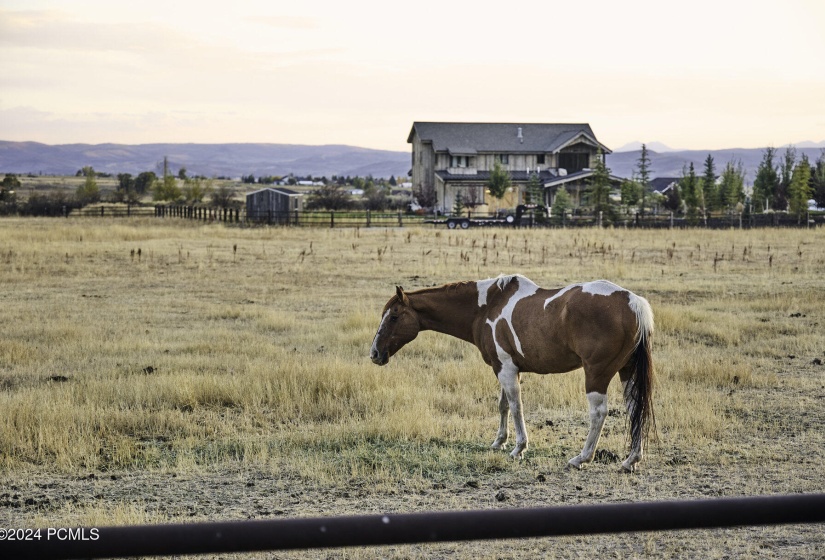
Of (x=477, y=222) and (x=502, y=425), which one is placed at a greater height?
(x=477, y=222)

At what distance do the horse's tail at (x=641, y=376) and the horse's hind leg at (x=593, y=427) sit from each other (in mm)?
274

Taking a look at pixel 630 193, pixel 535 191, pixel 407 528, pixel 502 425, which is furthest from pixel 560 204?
pixel 407 528

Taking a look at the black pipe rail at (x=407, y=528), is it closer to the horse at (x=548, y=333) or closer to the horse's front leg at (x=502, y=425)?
the horse at (x=548, y=333)

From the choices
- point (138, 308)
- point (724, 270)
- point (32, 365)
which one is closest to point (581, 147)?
point (724, 270)

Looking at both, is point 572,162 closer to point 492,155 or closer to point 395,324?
point 492,155

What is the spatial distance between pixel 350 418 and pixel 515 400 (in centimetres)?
208

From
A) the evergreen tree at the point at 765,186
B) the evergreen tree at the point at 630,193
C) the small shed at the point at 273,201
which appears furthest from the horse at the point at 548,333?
the evergreen tree at the point at 765,186

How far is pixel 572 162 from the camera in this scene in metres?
72.5

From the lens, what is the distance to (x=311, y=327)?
15.7 m

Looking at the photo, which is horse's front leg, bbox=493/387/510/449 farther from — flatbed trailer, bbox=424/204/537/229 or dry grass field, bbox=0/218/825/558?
flatbed trailer, bbox=424/204/537/229

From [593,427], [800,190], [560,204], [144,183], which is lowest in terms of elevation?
[593,427]

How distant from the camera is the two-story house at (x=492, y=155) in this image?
2771 inches

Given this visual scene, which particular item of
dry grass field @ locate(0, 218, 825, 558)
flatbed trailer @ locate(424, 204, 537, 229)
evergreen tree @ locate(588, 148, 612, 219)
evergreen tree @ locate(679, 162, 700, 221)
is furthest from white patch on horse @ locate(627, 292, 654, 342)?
evergreen tree @ locate(679, 162, 700, 221)

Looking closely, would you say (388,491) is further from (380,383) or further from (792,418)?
(792,418)
